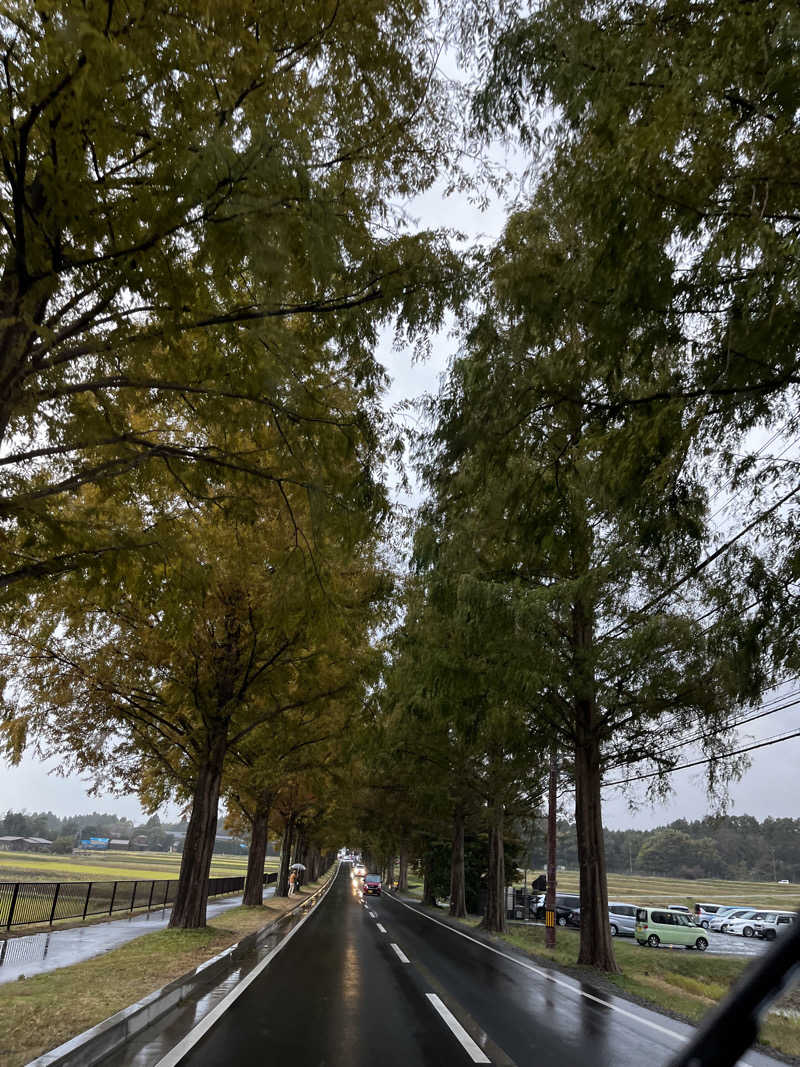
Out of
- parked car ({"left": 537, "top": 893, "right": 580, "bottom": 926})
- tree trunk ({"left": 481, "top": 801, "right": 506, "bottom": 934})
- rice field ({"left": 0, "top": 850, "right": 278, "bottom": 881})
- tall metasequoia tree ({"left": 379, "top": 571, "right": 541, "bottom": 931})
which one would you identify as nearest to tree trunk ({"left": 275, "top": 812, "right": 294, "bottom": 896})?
tree trunk ({"left": 481, "top": 801, "right": 506, "bottom": 934})

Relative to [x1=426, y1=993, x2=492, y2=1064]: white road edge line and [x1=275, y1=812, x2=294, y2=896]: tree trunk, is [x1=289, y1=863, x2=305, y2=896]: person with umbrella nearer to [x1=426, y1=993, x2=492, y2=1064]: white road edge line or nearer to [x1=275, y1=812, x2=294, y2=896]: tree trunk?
[x1=275, y1=812, x2=294, y2=896]: tree trunk

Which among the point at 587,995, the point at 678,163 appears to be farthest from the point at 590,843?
the point at 678,163

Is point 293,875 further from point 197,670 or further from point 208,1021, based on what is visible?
point 208,1021

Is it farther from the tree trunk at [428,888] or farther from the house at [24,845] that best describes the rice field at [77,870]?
the house at [24,845]

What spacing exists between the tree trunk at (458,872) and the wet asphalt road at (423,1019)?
64.5 ft

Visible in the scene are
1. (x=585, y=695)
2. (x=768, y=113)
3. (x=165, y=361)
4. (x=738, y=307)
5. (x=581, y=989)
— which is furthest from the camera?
(x=585, y=695)

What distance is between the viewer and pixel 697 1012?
1042 cm

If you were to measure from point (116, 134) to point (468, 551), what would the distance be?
5515 mm

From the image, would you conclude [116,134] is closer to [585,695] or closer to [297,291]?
[297,291]

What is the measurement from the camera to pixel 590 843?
50.3 ft

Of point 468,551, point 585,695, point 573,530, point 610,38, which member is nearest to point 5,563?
point 468,551

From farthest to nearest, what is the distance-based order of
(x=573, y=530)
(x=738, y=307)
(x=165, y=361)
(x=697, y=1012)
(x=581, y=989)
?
(x=581, y=989), (x=697, y=1012), (x=573, y=530), (x=165, y=361), (x=738, y=307)

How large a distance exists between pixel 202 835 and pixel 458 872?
68.8ft

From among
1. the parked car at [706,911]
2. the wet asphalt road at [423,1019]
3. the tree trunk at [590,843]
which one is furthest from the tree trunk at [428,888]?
the wet asphalt road at [423,1019]
